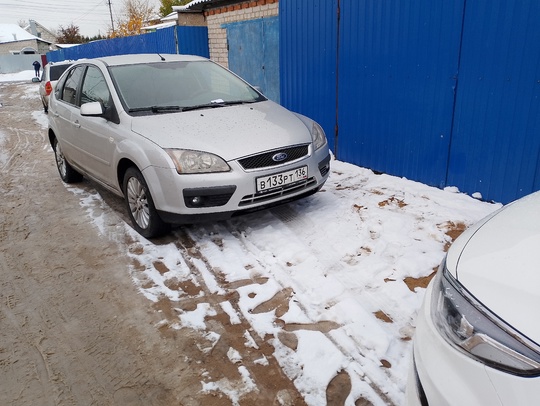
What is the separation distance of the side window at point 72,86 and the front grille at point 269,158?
278cm

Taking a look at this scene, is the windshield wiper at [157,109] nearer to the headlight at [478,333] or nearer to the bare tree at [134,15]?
the headlight at [478,333]

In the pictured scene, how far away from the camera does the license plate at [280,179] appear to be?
3.81m

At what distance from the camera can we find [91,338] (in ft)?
9.46

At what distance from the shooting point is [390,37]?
5.23 m

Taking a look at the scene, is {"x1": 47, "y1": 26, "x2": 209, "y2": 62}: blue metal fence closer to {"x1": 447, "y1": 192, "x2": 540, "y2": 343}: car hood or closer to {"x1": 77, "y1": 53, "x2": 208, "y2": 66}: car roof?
{"x1": 77, "y1": 53, "x2": 208, "y2": 66}: car roof

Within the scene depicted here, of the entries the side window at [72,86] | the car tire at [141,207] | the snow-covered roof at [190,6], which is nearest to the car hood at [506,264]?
the car tire at [141,207]

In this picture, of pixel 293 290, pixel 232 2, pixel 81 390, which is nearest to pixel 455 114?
pixel 293 290

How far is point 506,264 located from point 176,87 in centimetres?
398

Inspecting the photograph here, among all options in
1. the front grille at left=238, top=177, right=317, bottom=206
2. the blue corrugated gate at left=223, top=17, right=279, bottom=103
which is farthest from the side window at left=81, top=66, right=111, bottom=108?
the blue corrugated gate at left=223, top=17, right=279, bottom=103

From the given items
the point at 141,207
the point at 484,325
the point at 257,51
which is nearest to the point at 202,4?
the point at 257,51

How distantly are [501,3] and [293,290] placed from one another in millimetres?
3340

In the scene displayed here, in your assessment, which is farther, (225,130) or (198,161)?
(225,130)

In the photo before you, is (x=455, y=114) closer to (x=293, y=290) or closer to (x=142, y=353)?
(x=293, y=290)

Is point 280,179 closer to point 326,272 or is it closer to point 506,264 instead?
point 326,272
